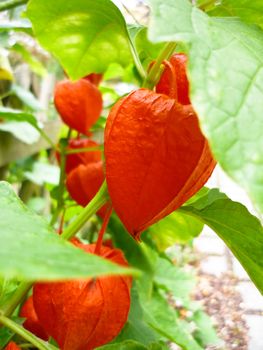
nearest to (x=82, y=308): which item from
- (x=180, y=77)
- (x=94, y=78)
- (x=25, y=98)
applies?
(x=180, y=77)

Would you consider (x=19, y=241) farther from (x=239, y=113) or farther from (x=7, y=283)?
(x=7, y=283)

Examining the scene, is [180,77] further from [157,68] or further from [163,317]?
[163,317]

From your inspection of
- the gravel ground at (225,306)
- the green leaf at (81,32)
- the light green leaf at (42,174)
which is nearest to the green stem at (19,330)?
the green leaf at (81,32)

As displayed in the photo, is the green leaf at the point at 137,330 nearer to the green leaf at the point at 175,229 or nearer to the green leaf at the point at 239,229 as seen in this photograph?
the green leaf at the point at 175,229

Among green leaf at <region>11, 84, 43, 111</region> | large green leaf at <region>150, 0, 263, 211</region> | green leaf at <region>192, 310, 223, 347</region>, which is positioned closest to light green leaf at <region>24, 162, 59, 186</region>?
green leaf at <region>11, 84, 43, 111</region>

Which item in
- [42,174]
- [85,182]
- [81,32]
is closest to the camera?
[81,32]

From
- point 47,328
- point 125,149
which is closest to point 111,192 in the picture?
point 125,149
